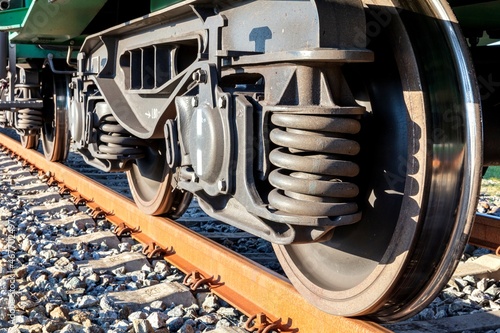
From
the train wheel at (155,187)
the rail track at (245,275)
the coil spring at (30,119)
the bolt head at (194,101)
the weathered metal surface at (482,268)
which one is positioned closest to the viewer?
the rail track at (245,275)

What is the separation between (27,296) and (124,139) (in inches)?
49.0

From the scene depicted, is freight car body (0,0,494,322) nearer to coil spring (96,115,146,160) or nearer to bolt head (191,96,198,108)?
bolt head (191,96,198,108)

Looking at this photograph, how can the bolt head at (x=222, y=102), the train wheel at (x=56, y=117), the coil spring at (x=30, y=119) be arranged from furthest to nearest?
1. the coil spring at (x=30, y=119)
2. the train wheel at (x=56, y=117)
3. the bolt head at (x=222, y=102)

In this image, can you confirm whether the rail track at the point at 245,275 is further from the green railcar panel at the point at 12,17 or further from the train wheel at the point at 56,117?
the train wheel at the point at 56,117

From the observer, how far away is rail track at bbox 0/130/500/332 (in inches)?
99.7

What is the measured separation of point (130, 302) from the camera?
2.96 meters

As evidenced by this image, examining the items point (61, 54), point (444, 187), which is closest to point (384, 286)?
point (444, 187)

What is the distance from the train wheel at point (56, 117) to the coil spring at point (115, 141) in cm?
313

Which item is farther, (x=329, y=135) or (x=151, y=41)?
(x=151, y=41)

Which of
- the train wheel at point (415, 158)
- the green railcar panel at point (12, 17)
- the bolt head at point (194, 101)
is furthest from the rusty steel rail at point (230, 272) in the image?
the green railcar panel at point (12, 17)

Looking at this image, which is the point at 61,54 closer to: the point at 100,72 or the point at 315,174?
the point at 100,72

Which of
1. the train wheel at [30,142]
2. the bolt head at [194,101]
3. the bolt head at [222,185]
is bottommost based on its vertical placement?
the train wheel at [30,142]

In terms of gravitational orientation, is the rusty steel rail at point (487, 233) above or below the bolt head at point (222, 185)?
below

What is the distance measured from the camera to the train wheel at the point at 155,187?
4.14 meters
